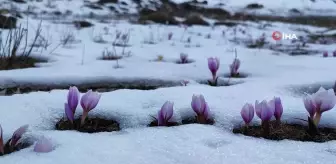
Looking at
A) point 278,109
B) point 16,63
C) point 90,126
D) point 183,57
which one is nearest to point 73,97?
point 90,126

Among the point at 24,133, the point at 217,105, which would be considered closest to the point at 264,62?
the point at 217,105

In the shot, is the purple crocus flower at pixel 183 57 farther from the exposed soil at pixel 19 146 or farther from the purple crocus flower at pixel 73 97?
the exposed soil at pixel 19 146

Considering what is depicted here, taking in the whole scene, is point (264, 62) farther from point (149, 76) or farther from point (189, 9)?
point (189, 9)

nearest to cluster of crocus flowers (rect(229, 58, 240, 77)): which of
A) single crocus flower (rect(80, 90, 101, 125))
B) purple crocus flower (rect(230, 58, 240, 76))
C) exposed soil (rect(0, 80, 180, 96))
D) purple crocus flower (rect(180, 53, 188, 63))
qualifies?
purple crocus flower (rect(230, 58, 240, 76))

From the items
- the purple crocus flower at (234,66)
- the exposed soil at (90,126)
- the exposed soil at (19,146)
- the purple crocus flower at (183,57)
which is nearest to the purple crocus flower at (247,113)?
the exposed soil at (90,126)

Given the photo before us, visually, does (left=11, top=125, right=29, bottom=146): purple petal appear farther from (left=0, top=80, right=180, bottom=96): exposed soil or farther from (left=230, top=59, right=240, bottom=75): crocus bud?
(left=230, top=59, right=240, bottom=75): crocus bud

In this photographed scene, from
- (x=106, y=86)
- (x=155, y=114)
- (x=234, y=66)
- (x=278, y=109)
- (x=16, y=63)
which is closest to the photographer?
(x=278, y=109)

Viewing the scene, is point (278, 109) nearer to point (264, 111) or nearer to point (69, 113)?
point (264, 111)
